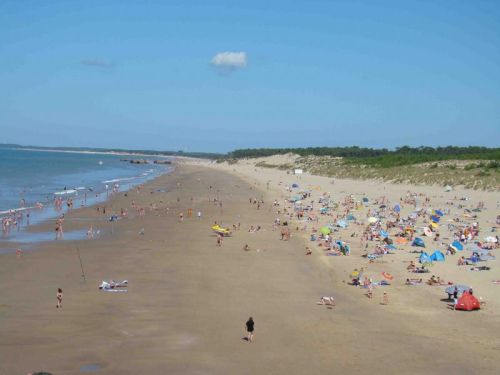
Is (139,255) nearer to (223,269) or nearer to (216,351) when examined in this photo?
(223,269)

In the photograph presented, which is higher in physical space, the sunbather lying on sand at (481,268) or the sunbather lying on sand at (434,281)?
the sunbather lying on sand at (481,268)

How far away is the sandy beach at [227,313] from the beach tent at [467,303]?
24 centimetres

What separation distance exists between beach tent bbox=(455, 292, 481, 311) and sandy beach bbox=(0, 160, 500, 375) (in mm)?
241

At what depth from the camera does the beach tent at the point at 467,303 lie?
21047 millimetres

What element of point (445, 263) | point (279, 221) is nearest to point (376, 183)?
point (279, 221)

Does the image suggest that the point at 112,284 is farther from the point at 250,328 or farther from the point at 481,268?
the point at 481,268

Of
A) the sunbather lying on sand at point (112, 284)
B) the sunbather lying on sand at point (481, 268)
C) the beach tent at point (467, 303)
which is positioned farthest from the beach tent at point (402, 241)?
the sunbather lying on sand at point (112, 284)

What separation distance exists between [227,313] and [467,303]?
9012mm

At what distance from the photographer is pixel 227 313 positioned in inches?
813

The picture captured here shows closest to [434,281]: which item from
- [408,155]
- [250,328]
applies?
[250,328]

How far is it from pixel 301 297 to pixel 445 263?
9922mm

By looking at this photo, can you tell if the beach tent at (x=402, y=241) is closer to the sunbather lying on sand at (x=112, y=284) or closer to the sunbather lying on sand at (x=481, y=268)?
the sunbather lying on sand at (x=481, y=268)

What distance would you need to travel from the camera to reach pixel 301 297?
Result: 23219mm

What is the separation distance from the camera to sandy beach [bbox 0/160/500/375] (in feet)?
52.1
